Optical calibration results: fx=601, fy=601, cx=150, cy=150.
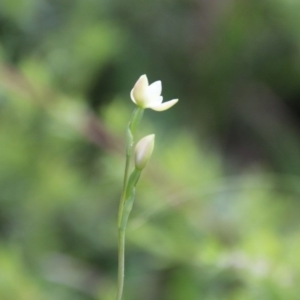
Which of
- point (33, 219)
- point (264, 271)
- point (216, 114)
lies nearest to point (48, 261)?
point (33, 219)

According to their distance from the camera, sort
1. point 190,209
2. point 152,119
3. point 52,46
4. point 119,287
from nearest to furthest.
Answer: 1. point 119,287
2. point 190,209
3. point 52,46
4. point 152,119

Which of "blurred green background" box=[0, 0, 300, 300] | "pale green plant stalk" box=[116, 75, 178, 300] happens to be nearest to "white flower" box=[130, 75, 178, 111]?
"pale green plant stalk" box=[116, 75, 178, 300]

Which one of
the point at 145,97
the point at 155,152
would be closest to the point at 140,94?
the point at 145,97

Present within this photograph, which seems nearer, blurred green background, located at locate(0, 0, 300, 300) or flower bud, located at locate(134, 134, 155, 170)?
flower bud, located at locate(134, 134, 155, 170)

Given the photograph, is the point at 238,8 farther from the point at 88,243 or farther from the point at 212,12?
the point at 88,243

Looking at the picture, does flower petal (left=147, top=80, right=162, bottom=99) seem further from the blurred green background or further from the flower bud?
the blurred green background

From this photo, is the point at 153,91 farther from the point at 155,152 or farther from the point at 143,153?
the point at 155,152

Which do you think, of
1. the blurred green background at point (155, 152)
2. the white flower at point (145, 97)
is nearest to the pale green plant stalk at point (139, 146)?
the white flower at point (145, 97)

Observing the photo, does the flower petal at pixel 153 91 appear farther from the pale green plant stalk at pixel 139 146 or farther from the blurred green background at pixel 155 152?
the blurred green background at pixel 155 152
